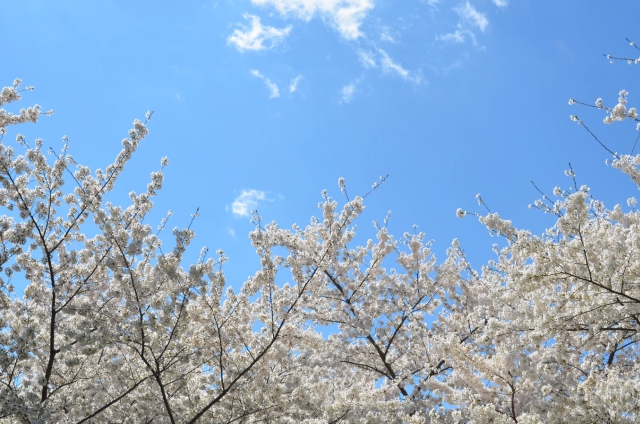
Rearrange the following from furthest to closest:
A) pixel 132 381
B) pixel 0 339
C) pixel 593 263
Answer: pixel 132 381, pixel 0 339, pixel 593 263

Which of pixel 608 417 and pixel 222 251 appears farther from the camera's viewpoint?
pixel 222 251

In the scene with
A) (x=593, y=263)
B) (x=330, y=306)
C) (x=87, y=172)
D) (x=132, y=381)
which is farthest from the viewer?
(x=330, y=306)

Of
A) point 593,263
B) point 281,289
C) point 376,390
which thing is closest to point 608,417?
point 593,263

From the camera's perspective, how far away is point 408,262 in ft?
36.7

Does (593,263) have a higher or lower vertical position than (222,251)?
higher

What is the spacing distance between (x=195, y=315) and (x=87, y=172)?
9.55 ft

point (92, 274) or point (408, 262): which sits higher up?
point (408, 262)

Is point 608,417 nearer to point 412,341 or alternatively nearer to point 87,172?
point 412,341

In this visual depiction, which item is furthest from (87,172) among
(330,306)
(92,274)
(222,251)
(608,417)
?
(608,417)

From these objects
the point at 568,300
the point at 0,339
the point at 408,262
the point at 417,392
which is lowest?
the point at 0,339

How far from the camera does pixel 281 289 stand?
27.8 feet

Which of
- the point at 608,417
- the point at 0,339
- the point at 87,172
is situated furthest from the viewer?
the point at 87,172

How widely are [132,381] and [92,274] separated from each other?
2.00m

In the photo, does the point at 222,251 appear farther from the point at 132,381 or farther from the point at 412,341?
the point at 412,341
